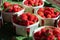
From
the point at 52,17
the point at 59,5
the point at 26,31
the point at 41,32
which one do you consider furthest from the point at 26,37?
the point at 59,5

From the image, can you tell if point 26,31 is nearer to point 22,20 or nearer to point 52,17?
point 22,20

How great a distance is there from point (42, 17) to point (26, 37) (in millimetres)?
214

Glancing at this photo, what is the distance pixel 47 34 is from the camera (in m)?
1.19

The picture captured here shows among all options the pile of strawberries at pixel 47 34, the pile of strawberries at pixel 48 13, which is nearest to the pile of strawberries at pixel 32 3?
the pile of strawberries at pixel 48 13

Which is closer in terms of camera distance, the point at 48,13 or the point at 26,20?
the point at 26,20

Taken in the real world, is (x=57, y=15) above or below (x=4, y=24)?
above

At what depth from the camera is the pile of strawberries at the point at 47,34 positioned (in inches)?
46.2

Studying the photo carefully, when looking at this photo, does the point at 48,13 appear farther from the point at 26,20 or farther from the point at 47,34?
the point at 47,34

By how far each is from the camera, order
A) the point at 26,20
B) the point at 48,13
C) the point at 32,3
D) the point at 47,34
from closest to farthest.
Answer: the point at 47,34 < the point at 26,20 < the point at 48,13 < the point at 32,3

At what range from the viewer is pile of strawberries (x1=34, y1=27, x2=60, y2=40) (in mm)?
1174

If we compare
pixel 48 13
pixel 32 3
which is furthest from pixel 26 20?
pixel 32 3

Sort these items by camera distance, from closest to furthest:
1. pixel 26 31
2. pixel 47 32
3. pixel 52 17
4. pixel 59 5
Answer: pixel 47 32 → pixel 26 31 → pixel 52 17 → pixel 59 5

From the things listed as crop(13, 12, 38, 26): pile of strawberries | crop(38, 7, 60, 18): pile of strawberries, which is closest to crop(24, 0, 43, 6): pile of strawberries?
crop(38, 7, 60, 18): pile of strawberries

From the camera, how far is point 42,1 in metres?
1.77
